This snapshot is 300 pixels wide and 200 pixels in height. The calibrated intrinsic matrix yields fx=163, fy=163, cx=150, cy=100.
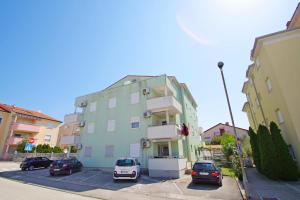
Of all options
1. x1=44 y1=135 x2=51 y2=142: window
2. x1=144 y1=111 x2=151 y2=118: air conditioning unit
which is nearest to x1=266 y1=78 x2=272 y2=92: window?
x1=144 y1=111 x2=151 y2=118: air conditioning unit

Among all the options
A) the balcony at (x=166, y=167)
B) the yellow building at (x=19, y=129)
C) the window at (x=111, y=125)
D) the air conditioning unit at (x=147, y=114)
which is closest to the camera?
the balcony at (x=166, y=167)

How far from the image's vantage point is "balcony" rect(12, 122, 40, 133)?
32.2m

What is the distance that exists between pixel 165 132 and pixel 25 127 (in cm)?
3217

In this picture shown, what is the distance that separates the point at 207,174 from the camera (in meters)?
11.5

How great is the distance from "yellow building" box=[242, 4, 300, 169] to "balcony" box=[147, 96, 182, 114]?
30.8 feet

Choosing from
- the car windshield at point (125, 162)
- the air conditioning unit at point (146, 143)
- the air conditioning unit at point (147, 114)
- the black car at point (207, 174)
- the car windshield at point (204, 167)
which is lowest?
the black car at point (207, 174)

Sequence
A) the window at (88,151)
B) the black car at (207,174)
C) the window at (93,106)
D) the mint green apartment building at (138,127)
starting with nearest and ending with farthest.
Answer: the black car at (207,174) < the mint green apartment building at (138,127) < the window at (88,151) < the window at (93,106)

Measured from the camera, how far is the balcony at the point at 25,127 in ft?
106

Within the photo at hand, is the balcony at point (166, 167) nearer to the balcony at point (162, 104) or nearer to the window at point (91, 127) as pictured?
the balcony at point (162, 104)

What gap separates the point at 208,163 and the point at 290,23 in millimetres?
17025

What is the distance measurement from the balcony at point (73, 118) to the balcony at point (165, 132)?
1225 cm

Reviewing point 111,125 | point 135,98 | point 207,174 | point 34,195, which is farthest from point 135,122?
point 34,195

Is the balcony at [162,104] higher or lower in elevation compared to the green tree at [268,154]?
higher

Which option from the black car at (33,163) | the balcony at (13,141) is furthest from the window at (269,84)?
the balcony at (13,141)
